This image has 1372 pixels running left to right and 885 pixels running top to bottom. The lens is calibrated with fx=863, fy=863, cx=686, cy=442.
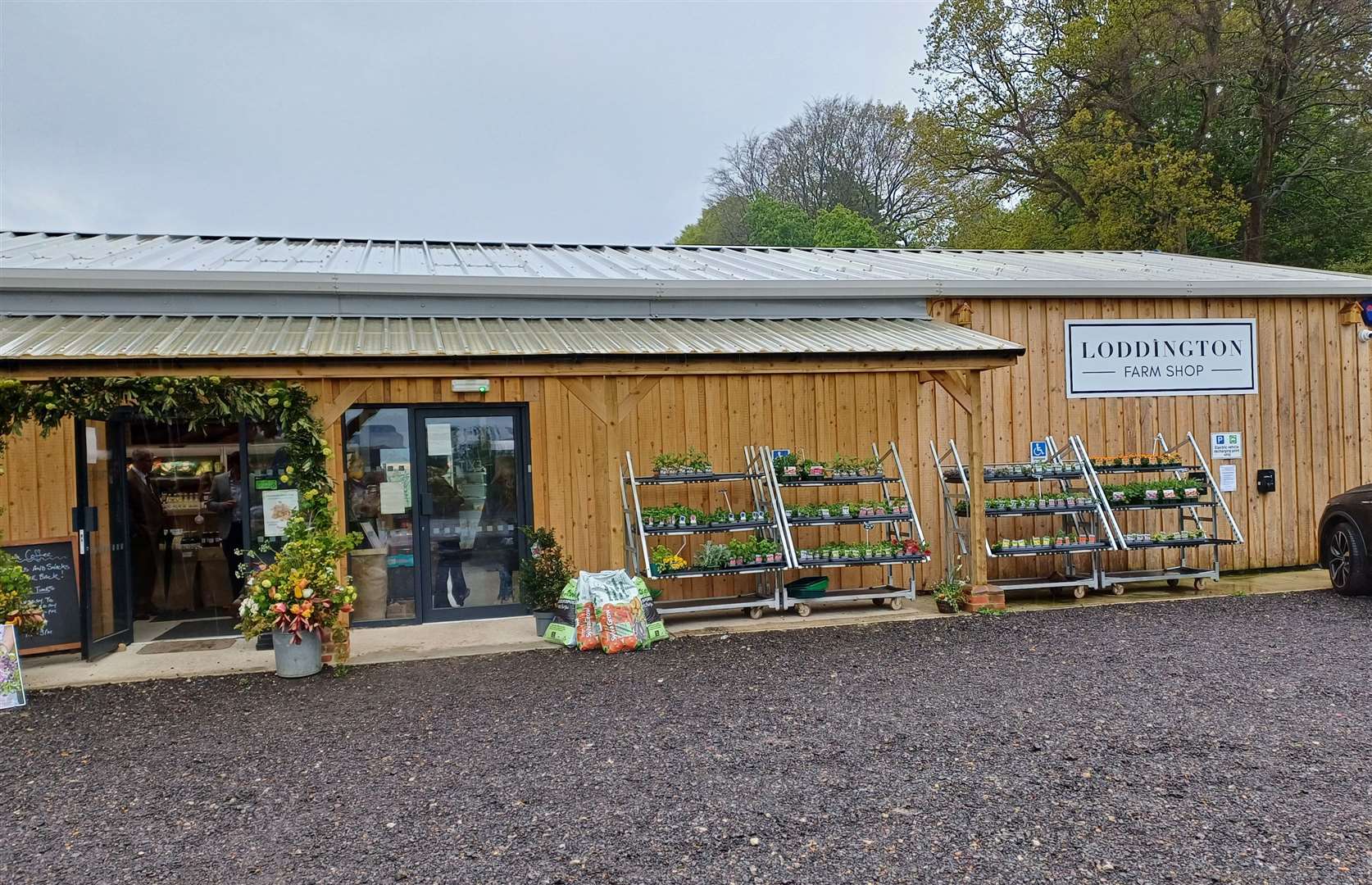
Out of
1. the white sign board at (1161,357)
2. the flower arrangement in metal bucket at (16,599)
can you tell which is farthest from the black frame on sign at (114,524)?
the white sign board at (1161,357)

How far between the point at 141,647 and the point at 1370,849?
7.68m

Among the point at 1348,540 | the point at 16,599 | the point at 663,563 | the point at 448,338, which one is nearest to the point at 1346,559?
the point at 1348,540

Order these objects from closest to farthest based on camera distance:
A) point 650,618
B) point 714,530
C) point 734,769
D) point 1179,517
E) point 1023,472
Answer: point 734,769 → point 650,618 → point 714,530 → point 1023,472 → point 1179,517

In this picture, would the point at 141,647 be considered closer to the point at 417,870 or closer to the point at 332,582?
the point at 332,582

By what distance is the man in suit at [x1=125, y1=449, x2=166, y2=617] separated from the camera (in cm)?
718

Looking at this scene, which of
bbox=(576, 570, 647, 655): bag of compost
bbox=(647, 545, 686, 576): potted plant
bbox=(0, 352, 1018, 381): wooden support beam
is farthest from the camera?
bbox=(647, 545, 686, 576): potted plant

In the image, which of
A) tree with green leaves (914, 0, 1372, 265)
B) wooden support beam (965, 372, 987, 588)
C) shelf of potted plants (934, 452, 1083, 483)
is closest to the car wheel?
shelf of potted plants (934, 452, 1083, 483)

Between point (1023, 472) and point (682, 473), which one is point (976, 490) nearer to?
point (1023, 472)

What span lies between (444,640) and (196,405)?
250 cm

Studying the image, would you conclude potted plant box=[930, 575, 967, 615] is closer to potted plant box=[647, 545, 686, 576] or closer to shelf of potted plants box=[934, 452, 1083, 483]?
shelf of potted plants box=[934, 452, 1083, 483]

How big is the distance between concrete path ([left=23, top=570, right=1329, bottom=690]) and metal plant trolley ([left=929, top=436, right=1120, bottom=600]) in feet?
0.70

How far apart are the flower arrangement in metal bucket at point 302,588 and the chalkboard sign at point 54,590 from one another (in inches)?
61.2

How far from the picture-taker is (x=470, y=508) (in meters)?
7.52

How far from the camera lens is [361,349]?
5988mm
